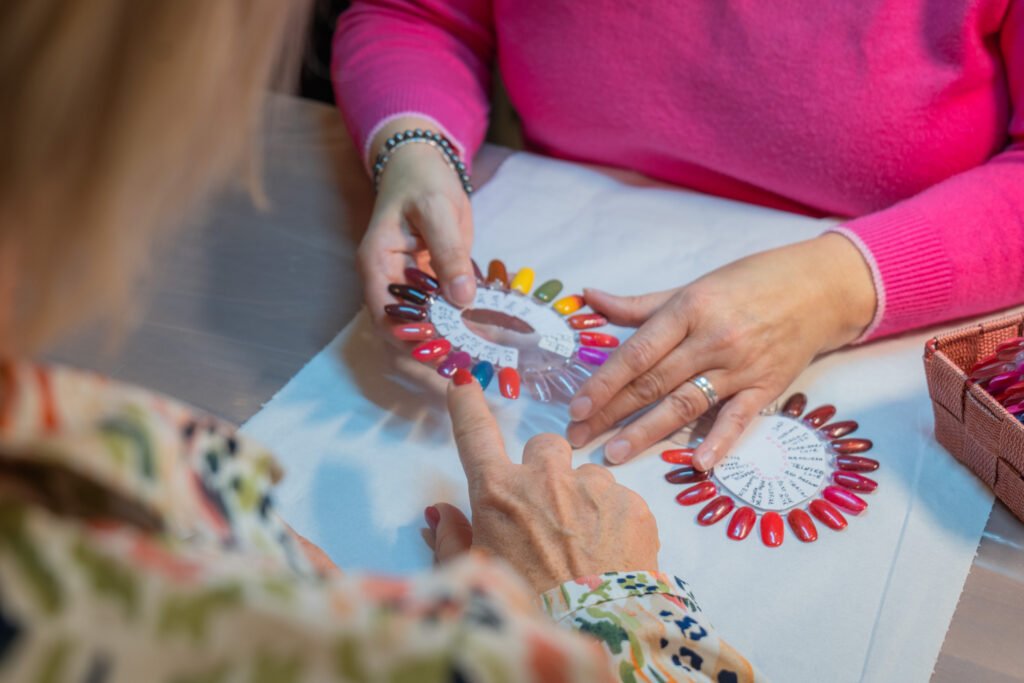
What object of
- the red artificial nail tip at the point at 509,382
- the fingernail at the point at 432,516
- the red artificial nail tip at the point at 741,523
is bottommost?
the fingernail at the point at 432,516

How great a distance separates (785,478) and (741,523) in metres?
0.07

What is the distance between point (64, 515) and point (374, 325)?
60cm

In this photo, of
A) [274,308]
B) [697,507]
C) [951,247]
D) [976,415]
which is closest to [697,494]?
[697,507]

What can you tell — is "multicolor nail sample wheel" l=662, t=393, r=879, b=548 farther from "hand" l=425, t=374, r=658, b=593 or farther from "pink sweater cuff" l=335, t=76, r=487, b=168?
"pink sweater cuff" l=335, t=76, r=487, b=168

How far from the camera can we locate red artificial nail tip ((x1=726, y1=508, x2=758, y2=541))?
762mm

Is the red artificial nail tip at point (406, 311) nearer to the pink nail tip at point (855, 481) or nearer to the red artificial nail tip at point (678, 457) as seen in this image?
the red artificial nail tip at point (678, 457)

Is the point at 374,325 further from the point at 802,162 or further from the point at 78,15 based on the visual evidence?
the point at 78,15

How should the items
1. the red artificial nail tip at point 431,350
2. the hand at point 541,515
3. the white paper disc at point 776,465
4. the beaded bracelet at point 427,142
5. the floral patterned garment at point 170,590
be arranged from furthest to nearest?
the beaded bracelet at point 427,142, the red artificial nail tip at point 431,350, the white paper disc at point 776,465, the hand at point 541,515, the floral patterned garment at point 170,590

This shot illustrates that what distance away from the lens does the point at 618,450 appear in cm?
83

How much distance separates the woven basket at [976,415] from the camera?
2.38 ft

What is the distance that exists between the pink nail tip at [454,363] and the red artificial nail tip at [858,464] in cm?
33

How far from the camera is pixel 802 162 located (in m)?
1.04

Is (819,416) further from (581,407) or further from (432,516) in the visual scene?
(432,516)

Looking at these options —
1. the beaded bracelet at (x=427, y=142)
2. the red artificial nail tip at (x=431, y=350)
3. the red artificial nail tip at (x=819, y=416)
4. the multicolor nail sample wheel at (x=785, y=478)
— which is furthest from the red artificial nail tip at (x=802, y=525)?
the beaded bracelet at (x=427, y=142)
